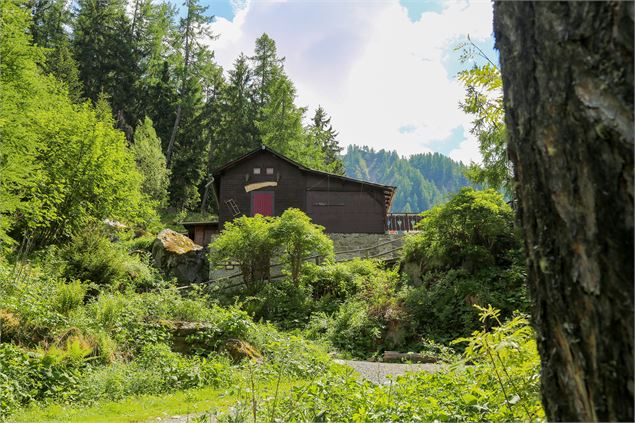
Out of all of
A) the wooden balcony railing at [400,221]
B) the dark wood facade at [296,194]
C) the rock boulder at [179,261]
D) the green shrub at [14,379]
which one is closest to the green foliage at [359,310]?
the green shrub at [14,379]

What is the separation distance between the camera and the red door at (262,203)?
28750 mm

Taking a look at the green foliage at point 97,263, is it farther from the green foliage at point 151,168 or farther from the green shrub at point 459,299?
the green foliage at point 151,168

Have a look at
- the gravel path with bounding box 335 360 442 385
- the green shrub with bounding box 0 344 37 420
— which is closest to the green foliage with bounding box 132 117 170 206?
the gravel path with bounding box 335 360 442 385

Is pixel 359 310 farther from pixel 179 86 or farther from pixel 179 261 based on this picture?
pixel 179 86

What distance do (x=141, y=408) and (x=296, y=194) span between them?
2247cm

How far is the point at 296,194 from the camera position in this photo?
2877 centimetres

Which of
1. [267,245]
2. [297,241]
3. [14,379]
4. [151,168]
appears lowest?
[14,379]

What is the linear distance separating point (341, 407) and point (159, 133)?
4492 cm

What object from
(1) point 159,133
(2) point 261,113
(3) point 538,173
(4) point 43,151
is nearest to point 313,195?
(4) point 43,151

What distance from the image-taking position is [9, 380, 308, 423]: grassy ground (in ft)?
19.9

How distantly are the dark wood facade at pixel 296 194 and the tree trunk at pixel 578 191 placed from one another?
86.5ft

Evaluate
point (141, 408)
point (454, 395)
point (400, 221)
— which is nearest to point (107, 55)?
point (400, 221)

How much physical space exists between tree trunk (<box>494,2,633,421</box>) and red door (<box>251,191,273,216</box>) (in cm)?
2743

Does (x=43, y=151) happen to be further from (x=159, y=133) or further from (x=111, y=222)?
(x=159, y=133)
